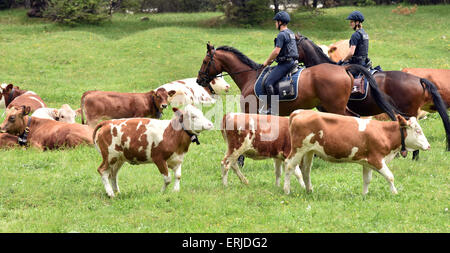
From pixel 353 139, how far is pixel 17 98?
13061mm

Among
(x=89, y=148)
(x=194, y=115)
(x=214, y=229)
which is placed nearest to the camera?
(x=214, y=229)

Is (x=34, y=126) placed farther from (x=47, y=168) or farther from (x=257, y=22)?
(x=257, y=22)

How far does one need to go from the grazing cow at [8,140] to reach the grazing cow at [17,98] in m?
3.31

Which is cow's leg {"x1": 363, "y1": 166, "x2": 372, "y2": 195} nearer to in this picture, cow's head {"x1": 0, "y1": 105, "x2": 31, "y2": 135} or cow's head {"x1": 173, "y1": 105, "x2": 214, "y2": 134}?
cow's head {"x1": 173, "y1": 105, "x2": 214, "y2": 134}

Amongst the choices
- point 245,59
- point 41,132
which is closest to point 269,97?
point 245,59

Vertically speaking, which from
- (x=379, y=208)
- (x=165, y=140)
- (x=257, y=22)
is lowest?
(x=257, y=22)

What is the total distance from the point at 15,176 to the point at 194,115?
4.51 metres

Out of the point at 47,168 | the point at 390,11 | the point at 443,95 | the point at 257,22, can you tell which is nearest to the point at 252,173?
the point at 47,168

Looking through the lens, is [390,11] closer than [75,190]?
No

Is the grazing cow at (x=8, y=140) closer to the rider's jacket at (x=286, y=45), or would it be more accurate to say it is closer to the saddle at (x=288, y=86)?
the saddle at (x=288, y=86)

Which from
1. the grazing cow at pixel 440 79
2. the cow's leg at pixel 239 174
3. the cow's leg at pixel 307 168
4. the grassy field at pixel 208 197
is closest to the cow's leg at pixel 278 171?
the grassy field at pixel 208 197

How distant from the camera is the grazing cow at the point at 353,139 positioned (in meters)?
10.4

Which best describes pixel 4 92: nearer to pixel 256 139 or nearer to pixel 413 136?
pixel 256 139

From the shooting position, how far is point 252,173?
13.1 m
